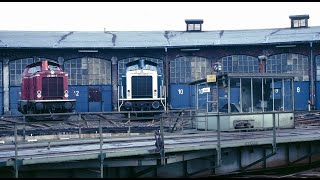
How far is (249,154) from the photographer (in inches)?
564

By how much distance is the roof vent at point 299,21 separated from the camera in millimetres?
37287

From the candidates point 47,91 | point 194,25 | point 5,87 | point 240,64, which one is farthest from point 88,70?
point 240,64

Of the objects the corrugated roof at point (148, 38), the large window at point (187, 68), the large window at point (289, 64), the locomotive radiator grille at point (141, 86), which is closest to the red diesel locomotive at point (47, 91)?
the locomotive radiator grille at point (141, 86)

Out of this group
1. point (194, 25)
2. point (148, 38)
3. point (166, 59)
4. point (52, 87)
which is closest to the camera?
point (52, 87)

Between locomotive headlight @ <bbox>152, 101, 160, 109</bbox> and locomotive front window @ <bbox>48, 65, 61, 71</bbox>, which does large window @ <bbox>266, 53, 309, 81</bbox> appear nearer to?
locomotive headlight @ <bbox>152, 101, 160, 109</bbox>

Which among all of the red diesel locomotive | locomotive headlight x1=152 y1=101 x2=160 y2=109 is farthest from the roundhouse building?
the red diesel locomotive

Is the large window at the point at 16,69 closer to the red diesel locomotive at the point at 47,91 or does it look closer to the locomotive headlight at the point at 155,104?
the red diesel locomotive at the point at 47,91

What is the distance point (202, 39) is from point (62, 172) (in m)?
25.4

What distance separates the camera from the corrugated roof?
33719 mm

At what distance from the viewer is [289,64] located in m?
34.2

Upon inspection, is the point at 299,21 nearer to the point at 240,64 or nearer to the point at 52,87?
the point at 240,64

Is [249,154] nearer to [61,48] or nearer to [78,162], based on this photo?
[78,162]

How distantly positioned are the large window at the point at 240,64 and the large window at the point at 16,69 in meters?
15.1

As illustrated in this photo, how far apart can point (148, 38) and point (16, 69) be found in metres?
10.6
